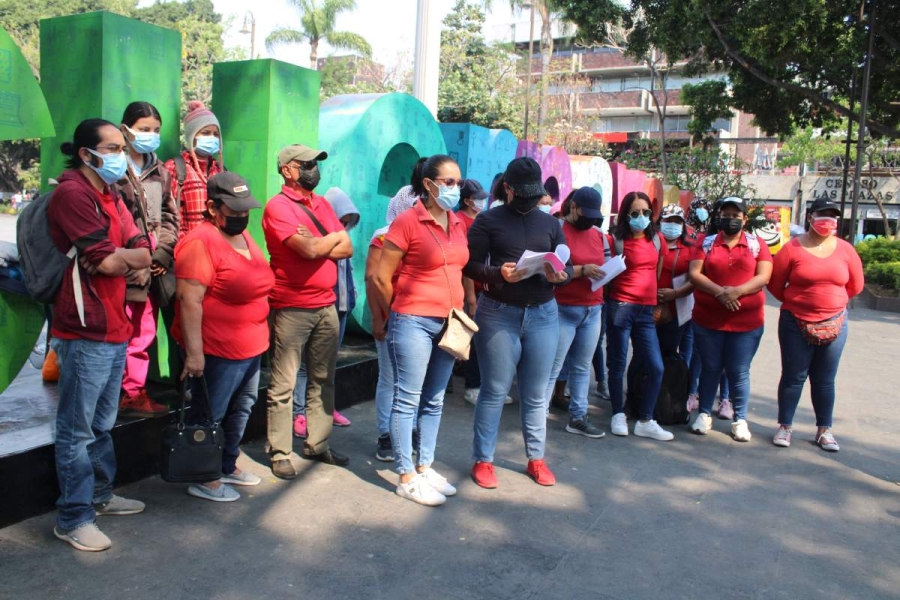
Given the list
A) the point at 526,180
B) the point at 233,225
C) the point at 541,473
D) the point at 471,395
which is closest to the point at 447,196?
the point at 526,180

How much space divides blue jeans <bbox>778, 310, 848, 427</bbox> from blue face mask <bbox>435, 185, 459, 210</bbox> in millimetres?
2850

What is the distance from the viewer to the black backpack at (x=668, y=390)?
6.15m

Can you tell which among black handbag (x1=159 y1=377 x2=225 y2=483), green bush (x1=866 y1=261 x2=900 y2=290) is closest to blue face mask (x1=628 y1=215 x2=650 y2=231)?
black handbag (x1=159 y1=377 x2=225 y2=483)

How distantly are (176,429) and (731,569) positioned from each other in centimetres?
280

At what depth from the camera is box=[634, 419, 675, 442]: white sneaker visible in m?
5.89

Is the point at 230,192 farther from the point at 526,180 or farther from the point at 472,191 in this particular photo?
the point at 472,191

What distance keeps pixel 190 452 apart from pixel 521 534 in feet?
5.65

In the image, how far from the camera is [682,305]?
6.31 meters

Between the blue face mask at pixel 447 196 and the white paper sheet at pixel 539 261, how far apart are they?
0.49 metres

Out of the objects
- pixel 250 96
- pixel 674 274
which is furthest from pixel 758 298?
pixel 250 96

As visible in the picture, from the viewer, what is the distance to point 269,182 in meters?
5.75

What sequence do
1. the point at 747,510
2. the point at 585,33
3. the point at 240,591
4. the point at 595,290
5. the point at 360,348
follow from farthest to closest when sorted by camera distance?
1. the point at 585,33
2. the point at 360,348
3. the point at 595,290
4. the point at 747,510
5. the point at 240,591

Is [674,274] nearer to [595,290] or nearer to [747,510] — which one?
[595,290]

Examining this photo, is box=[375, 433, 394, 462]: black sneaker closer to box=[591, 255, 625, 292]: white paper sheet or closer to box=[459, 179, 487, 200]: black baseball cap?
box=[591, 255, 625, 292]: white paper sheet
